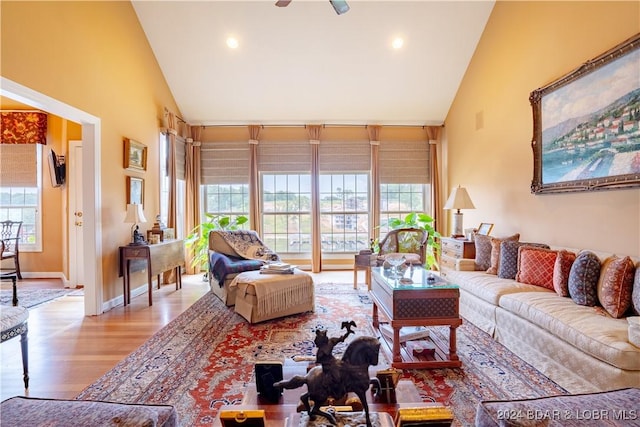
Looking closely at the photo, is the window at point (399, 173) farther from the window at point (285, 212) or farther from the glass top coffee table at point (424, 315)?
the glass top coffee table at point (424, 315)

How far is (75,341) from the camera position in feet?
9.42

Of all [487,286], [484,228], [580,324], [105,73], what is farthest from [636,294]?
[105,73]

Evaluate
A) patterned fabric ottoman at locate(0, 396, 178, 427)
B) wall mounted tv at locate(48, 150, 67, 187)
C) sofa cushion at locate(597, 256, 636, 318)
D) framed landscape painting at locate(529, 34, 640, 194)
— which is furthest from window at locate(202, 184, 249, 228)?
sofa cushion at locate(597, 256, 636, 318)

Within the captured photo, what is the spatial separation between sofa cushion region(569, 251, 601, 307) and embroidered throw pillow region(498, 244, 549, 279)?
0.76 meters

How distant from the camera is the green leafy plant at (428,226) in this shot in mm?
5766

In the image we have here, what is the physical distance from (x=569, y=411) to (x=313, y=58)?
16.2 feet

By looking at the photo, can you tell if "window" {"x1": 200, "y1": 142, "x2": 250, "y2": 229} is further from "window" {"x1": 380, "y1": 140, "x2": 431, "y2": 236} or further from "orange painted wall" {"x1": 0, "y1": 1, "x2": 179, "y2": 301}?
"window" {"x1": 380, "y1": 140, "x2": 431, "y2": 236}

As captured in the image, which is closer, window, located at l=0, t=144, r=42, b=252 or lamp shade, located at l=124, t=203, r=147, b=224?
lamp shade, located at l=124, t=203, r=147, b=224

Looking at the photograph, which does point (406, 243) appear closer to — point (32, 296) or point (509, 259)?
point (509, 259)

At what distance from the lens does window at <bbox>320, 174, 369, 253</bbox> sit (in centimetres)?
625

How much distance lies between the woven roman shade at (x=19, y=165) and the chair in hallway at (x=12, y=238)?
2.22ft

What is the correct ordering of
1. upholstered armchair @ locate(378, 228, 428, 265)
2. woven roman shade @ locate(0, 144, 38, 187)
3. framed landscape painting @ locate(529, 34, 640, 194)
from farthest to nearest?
woven roman shade @ locate(0, 144, 38, 187) < upholstered armchair @ locate(378, 228, 428, 265) < framed landscape painting @ locate(529, 34, 640, 194)

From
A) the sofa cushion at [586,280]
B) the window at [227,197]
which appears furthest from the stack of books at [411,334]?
the window at [227,197]

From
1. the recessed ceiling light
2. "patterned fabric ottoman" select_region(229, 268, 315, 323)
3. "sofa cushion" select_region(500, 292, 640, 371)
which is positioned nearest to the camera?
"sofa cushion" select_region(500, 292, 640, 371)
